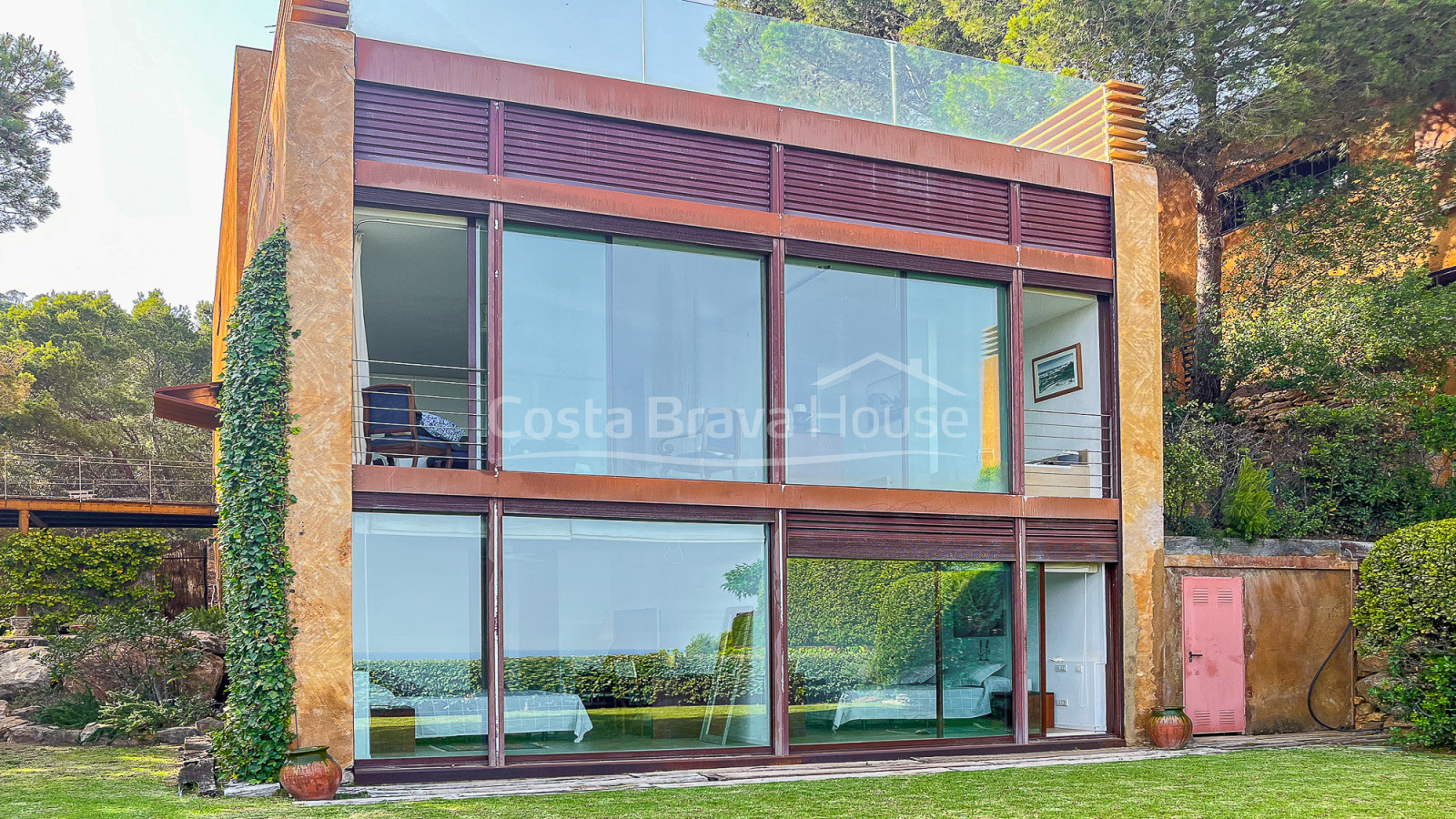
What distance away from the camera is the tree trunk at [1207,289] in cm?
1952

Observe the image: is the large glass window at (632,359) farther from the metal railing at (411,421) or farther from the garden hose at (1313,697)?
the garden hose at (1313,697)

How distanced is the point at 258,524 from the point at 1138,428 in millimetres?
9186

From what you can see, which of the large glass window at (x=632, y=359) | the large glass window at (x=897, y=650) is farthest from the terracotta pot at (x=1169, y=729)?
the large glass window at (x=632, y=359)

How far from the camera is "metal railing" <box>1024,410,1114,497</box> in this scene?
42.9 ft

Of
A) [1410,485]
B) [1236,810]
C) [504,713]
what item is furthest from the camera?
[1410,485]

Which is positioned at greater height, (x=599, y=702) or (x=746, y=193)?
(x=746, y=193)

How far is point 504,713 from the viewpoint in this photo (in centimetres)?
1005

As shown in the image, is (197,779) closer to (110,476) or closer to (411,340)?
(411,340)

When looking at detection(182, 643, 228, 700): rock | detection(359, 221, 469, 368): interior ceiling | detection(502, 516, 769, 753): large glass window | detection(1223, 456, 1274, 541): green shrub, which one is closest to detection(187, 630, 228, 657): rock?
detection(182, 643, 228, 700): rock

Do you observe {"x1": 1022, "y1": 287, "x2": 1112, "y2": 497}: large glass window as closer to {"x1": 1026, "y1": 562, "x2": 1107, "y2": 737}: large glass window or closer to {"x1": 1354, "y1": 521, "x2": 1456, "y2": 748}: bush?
{"x1": 1026, "y1": 562, "x2": 1107, "y2": 737}: large glass window

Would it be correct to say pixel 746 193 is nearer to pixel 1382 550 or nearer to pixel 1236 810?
pixel 1236 810

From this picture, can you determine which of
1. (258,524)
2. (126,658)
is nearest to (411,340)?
(258,524)

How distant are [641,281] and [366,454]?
2.99 meters

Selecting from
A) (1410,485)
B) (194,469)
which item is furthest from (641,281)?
(194,469)
